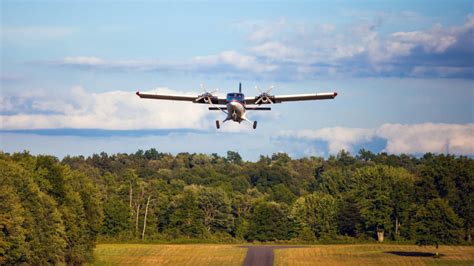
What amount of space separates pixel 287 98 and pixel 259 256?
56154 millimetres

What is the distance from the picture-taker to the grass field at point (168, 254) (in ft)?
431

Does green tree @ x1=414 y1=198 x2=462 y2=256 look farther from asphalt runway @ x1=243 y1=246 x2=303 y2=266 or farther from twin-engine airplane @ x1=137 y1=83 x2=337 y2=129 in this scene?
twin-engine airplane @ x1=137 y1=83 x2=337 y2=129

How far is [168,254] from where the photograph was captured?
5669 inches

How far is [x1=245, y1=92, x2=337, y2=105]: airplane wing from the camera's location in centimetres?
8675

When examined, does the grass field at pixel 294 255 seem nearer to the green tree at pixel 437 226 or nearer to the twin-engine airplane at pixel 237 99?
the green tree at pixel 437 226

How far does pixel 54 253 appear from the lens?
110688mm

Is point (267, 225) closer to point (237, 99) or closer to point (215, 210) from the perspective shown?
point (215, 210)

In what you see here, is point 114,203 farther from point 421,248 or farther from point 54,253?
point 54,253

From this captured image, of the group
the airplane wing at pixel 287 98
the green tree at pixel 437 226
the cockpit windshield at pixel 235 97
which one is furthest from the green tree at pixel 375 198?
the cockpit windshield at pixel 235 97

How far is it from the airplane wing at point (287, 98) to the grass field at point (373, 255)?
44.2m

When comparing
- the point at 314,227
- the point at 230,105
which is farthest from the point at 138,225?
the point at 230,105

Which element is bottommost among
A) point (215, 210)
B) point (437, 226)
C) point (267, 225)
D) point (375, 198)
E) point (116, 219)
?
point (267, 225)

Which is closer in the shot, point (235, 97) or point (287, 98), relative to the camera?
point (235, 97)

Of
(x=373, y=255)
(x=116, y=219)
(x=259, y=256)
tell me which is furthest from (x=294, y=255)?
(x=116, y=219)
